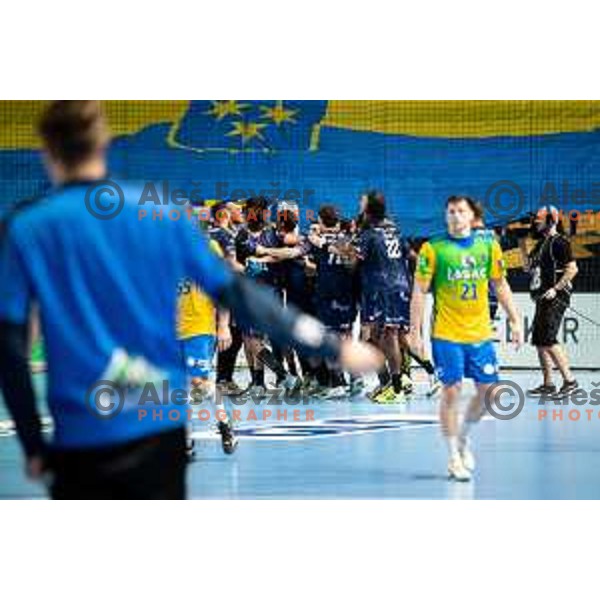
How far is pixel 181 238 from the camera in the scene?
3.43 meters

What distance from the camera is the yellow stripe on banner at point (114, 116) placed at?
64.1 feet

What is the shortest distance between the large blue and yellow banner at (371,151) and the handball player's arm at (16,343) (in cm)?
1647

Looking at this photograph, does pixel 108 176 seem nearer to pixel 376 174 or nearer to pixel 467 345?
pixel 467 345

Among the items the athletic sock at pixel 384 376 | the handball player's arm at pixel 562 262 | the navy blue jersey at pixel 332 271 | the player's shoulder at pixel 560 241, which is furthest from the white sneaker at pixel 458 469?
the navy blue jersey at pixel 332 271

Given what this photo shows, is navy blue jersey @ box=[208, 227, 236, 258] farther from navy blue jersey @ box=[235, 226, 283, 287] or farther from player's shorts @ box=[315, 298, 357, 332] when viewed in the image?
player's shorts @ box=[315, 298, 357, 332]

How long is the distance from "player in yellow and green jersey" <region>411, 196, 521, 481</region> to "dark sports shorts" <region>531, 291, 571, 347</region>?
5.19 meters

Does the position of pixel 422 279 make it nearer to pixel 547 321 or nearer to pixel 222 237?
pixel 222 237

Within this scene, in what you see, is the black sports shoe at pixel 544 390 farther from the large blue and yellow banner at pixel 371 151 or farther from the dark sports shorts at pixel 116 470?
the dark sports shorts at pixel 116 470

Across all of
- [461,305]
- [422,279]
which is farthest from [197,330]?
[461,305]

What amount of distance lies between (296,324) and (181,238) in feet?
1.19

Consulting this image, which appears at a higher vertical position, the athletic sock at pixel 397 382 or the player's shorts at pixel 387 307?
the player's shorts at pixel 387 307

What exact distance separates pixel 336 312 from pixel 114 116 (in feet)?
22.0

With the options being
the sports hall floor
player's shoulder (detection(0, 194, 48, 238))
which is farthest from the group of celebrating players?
player's shoulder (detection(0, 194, 48, 238))

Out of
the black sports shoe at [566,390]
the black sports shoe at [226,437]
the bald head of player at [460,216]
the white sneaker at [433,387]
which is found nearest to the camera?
the bald head of player at [460,216]
